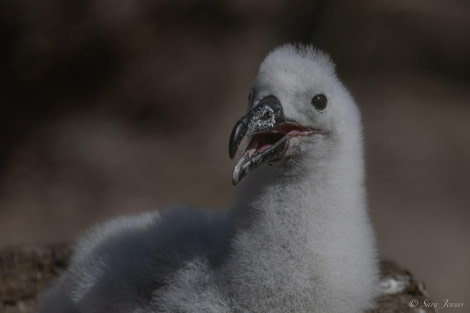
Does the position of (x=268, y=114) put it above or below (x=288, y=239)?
above

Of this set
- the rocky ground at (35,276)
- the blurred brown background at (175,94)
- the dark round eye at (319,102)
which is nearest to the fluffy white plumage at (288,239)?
the dark round eye at (319,102)

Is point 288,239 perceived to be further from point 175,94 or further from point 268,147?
point 175,94

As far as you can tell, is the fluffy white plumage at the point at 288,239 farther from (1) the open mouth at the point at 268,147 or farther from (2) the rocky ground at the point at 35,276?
(2) the rocky ground at the point at 35,276

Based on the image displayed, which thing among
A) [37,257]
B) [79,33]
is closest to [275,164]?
[37,257]

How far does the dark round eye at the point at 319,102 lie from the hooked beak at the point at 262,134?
7 centimetres

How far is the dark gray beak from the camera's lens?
6.27 ft

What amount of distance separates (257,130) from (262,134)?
101 mm

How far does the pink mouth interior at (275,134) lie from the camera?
201cm

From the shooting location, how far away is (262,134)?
80.1 inches

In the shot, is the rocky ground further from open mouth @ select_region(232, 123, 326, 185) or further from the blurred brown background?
the blurred brown background

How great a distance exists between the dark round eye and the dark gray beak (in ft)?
0.36

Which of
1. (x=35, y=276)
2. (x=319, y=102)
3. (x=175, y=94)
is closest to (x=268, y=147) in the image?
(x=319, y=102)

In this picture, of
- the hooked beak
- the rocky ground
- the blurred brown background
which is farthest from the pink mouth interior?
the blurred brown background

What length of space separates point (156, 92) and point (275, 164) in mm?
3559
